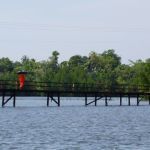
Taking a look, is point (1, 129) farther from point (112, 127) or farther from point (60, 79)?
point (60, 79)

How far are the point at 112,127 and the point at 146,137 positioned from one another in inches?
364

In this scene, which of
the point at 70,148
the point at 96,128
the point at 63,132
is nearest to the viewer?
the point at 70,148

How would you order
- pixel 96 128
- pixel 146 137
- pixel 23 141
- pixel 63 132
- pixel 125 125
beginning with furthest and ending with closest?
pixel 125 125 → pixel 96 128 → pixel 63 132 → pixel 146 137 → pixel 23 141

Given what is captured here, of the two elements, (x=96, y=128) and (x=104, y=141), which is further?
(x=96, y=128)

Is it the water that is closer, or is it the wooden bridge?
the water

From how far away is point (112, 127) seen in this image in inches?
2031

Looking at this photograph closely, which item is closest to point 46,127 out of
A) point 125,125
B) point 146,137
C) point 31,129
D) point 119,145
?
point 31,129

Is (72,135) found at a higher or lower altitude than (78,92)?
lower

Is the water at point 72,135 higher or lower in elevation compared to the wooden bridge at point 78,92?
lower

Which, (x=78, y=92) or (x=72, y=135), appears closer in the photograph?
(x=72, y=135)

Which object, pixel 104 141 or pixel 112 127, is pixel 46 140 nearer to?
pixel 104 141

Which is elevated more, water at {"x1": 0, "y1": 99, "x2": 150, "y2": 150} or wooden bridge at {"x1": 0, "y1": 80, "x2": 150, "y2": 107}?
wooden bridge at {"x1": 0, "y1": 80, "x2": 150, "y2": 107}

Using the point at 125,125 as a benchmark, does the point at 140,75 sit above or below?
above

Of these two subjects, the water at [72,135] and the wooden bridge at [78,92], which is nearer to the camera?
the water at [72,135]
